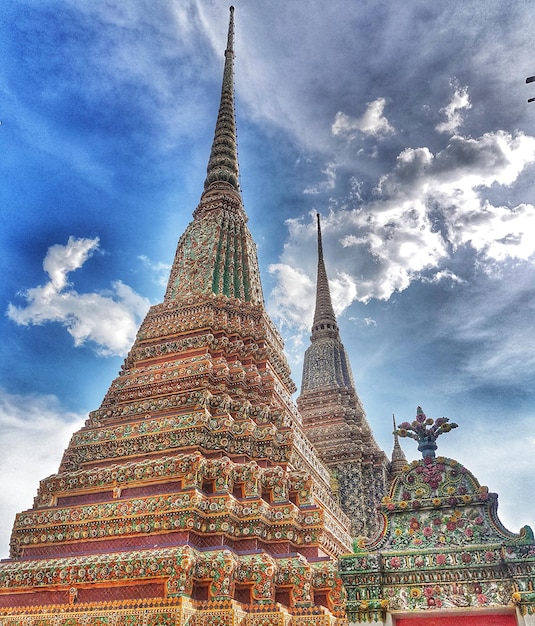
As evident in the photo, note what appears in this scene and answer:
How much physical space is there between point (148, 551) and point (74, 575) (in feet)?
5.15

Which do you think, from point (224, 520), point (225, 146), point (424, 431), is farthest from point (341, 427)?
point (424, 431)

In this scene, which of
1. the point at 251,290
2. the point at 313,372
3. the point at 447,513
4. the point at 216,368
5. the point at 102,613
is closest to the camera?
the point at 447,513

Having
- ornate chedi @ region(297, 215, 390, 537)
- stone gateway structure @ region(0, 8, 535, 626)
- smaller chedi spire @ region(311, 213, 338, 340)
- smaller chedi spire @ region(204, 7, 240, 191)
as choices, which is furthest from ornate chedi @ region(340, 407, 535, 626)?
smaller chedi spire @ region(311, 213, 338, 340)

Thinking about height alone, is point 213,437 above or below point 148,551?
above

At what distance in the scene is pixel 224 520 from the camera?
1014 cm

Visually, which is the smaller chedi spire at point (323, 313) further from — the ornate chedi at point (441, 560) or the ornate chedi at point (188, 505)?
the ornate chedi at point (441, 560)

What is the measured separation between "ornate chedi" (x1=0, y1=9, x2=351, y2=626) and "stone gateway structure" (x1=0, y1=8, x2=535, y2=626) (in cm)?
3

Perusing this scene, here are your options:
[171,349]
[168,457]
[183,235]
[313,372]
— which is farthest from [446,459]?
[313,372]

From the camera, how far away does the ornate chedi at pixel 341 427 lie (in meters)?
24.7

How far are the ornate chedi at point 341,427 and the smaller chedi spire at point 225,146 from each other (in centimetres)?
1318

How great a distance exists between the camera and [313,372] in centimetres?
3206

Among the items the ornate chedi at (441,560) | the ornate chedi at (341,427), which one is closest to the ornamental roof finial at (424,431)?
the ornate chedi at (441,560)

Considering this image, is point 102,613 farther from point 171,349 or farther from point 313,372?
point 313,372

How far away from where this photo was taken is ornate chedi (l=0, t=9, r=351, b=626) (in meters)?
9.30
